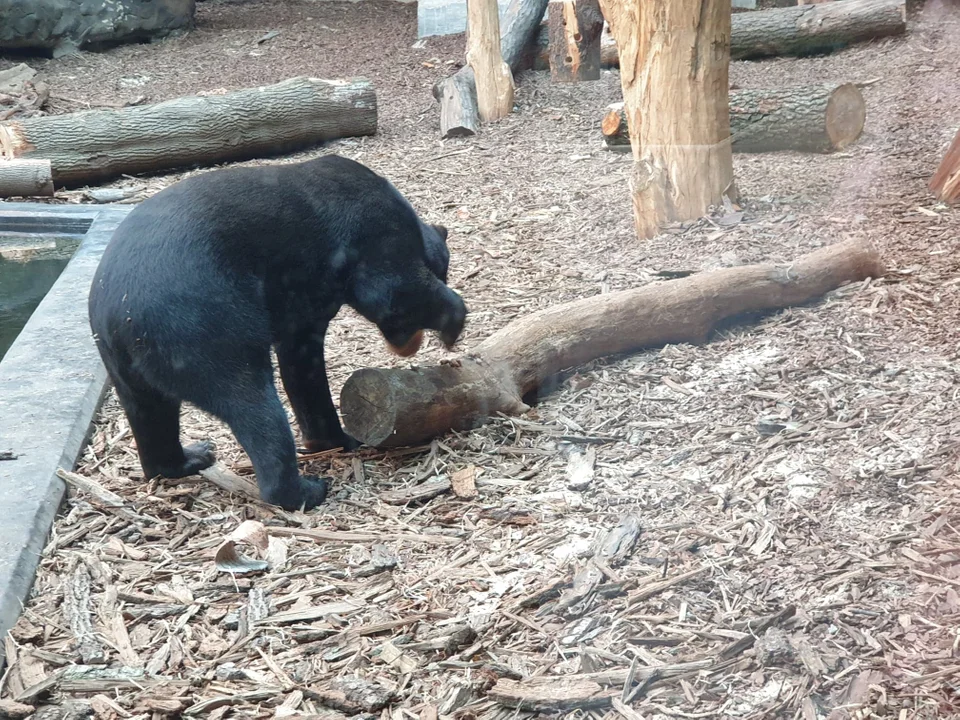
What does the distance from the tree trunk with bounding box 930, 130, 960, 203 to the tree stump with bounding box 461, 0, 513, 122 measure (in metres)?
5.25

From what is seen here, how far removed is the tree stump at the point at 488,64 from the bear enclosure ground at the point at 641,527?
4.16 meters

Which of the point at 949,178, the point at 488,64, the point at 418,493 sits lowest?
the point at 418,493

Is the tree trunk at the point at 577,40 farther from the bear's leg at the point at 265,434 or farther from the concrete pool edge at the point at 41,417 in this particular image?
the bear's leg at the point at 265,434

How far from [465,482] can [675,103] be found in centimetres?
305

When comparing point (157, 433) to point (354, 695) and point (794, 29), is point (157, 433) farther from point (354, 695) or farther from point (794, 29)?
point (794, 29)

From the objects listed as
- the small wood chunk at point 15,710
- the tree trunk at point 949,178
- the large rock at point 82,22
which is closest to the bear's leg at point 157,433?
the small wood chunk at point 15,710

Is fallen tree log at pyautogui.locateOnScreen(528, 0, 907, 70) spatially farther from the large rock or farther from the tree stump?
the large rock

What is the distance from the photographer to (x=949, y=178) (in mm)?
5004

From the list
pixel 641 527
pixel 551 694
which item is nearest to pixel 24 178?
pixel 641 527

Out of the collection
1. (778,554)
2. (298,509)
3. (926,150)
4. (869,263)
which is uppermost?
(926,150)

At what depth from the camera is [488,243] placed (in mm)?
6293

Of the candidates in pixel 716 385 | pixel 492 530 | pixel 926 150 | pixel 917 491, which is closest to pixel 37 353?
pixel 492 530

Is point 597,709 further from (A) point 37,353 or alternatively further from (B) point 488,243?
(B) point 488,243

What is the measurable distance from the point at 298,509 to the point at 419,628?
1.01m
